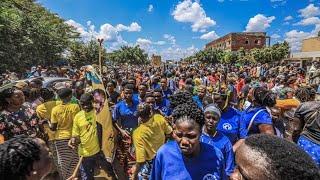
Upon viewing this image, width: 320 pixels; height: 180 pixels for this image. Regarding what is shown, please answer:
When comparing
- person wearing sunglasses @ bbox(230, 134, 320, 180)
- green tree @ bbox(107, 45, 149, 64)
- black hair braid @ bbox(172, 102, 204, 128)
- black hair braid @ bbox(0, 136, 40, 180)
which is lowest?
green tree @ bbox(107, 45, 149, 64)

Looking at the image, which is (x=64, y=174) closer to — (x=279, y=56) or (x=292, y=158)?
(x=292, y=158)

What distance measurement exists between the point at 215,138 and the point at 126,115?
277cm

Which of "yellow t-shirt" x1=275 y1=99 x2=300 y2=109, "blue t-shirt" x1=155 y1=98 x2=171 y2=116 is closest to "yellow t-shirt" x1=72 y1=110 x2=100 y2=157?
"blue t-shirt" x1=155 y1=98 x2=171 y2=116

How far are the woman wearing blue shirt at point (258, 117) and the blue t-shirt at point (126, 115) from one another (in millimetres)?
2388

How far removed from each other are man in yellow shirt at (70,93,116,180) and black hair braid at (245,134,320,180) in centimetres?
419

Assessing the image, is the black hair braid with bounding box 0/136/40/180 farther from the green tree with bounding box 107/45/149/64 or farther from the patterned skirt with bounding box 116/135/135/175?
the green tree with bounding box 107/45/149/64

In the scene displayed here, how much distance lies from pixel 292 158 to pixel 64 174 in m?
5.12

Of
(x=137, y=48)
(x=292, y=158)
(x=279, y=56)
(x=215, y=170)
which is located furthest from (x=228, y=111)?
(x=137, y=48)

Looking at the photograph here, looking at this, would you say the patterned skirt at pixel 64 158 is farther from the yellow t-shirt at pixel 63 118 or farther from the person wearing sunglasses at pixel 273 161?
the person wearing sunglasses at pixel 273 161

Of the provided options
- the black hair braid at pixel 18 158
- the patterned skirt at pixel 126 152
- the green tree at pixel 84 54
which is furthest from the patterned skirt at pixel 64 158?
the green tree at pixel 84 54

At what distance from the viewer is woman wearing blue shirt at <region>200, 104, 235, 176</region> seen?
3.51 meters

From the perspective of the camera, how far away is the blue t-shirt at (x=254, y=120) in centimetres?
411

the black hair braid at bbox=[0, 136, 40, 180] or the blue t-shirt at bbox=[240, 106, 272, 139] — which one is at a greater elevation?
the black hair braid at bbox=[0, 136, 40, 180]

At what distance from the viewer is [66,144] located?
5.76 metres
